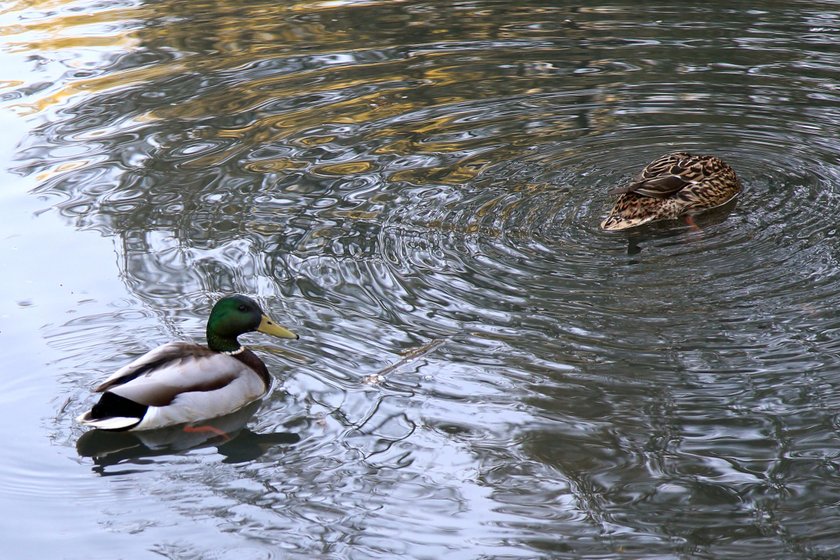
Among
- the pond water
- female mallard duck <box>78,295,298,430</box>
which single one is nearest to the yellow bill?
female mallard duck <box>78,295,298,430</box>

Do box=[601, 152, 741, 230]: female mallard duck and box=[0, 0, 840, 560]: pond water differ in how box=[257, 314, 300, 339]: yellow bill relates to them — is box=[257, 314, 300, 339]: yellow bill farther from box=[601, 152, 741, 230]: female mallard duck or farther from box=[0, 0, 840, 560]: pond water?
box=[601, 152, 741, 230]: female mallard duck

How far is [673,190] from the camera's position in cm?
855

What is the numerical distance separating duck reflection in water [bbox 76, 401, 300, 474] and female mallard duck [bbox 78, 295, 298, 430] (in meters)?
0.06

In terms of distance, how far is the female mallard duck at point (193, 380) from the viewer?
6.15 m

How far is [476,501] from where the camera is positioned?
5453 millimetres

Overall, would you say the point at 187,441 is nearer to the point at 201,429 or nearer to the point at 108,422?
the point at 201,429

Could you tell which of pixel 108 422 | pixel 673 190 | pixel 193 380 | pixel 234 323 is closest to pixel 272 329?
pixel 234 323

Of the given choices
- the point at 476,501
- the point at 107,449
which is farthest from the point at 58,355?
the point at 476,501

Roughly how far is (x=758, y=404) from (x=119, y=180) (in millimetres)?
6072

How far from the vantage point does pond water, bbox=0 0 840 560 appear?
17.8ft

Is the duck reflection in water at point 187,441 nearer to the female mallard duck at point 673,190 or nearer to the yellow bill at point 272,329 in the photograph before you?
the yellow bill at point 272,329

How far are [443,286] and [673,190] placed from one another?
2.21 meters

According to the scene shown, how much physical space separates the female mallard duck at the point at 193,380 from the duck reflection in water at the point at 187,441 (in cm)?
6

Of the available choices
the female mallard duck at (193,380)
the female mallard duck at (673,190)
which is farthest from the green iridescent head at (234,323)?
the female mallard duck at (673,190)
